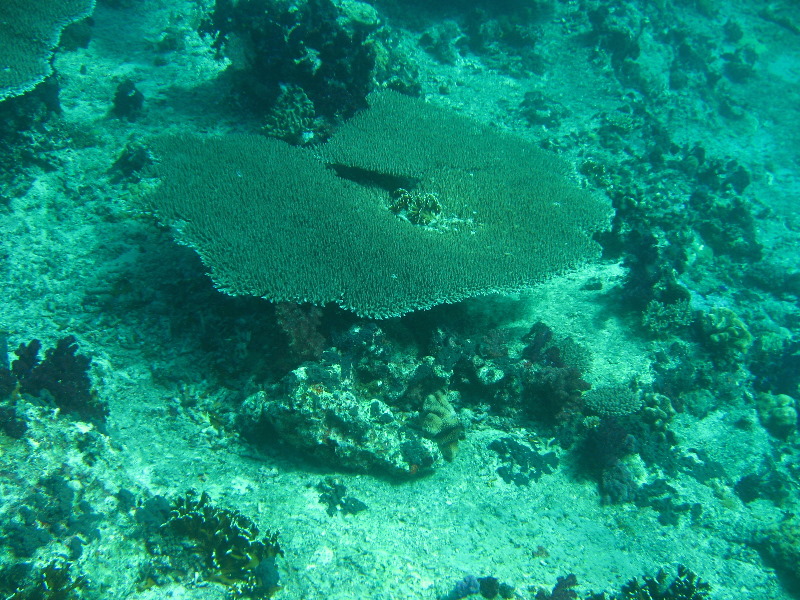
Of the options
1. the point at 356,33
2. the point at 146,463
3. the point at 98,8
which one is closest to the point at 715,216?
the point at 356,33

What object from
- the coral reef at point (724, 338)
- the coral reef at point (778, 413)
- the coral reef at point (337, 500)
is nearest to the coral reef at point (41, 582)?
the coral reef at point (337, 500)

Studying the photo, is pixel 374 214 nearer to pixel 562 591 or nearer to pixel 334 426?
pixel 334 426

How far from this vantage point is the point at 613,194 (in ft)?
31.0

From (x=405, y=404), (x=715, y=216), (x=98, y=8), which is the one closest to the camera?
(x=405, y=404)

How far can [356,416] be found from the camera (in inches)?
186

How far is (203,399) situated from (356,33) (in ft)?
24.1

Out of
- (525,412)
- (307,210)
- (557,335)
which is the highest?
(307,210)

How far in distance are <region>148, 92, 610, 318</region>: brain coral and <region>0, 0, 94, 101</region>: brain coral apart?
254cm

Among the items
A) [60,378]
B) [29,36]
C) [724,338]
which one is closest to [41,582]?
[60,378]

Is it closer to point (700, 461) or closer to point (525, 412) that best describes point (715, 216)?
point (700, 461)

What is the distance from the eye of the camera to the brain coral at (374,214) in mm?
5141

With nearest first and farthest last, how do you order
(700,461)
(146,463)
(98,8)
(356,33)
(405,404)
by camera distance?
(146,463), (405,404), (700,461), (356,33), (98,8)

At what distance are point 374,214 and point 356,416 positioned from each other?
2799 mm

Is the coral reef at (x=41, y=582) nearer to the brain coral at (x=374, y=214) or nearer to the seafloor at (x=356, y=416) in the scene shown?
the seafloor at (x=356, y=416)
